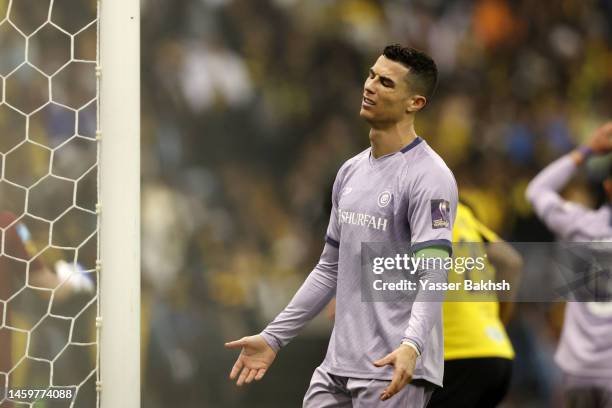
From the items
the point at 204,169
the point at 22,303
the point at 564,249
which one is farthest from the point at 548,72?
the point at 22,303

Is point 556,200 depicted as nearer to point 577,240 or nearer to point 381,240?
point 577,240

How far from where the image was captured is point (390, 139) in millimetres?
2619

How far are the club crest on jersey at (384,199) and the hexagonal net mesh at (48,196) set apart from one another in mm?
1448

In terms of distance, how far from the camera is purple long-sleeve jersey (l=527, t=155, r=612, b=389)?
3824 mm

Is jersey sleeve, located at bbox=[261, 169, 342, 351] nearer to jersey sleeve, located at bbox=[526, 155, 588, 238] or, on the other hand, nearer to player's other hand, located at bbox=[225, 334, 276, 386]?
player's other hand, located at bbox=[225, 334, 276, 386]

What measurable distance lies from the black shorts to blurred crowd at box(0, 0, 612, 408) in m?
0.81

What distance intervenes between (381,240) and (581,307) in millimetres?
1689

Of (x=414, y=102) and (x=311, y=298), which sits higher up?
(x=414, y=102)

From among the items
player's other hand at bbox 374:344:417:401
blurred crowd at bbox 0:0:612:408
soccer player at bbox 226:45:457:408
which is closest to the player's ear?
soccer player at bbox 226:45:457:408

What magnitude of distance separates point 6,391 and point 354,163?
1676 millimetres

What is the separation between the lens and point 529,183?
406cm

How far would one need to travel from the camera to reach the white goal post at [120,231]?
3020 millimetres

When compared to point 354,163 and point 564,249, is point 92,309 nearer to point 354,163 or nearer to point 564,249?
point 354,163

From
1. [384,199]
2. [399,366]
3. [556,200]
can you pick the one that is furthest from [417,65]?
[556,200]
